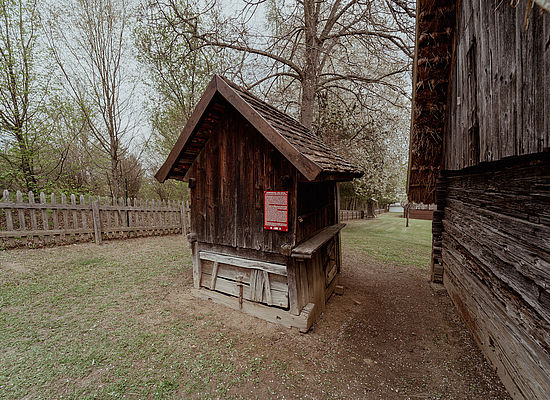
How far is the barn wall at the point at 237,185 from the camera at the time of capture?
414 centimetres

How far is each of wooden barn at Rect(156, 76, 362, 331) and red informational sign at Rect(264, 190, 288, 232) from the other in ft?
0.06

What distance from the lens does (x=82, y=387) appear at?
9.23 ft

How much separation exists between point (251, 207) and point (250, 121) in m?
1.59

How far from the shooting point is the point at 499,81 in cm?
272

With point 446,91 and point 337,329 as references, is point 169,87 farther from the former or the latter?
point 337,329

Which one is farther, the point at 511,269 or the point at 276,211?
the point at 276,211

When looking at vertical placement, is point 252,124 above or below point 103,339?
above

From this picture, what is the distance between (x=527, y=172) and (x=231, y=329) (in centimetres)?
491

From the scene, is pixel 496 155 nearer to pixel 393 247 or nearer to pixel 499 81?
pixel 499 81

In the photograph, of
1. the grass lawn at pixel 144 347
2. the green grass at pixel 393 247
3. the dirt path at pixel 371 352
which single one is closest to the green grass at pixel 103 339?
the grass lawn at pixel 144 347

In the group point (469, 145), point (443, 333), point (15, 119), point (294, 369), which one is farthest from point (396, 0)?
point (15, 119)

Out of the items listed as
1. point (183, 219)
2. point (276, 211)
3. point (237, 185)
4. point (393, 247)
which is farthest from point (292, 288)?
point (183, 219)

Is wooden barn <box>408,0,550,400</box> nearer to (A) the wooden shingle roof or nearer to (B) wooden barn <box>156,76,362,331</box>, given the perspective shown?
(A) the wooden shingle roof

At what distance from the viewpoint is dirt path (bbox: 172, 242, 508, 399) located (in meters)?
2.98
